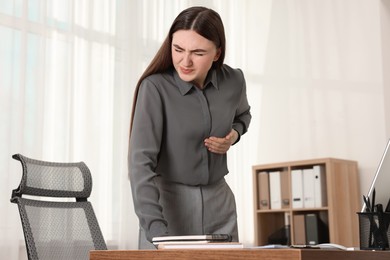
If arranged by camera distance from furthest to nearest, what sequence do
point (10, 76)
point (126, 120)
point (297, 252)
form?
1. point (126, 120)
2. point (10, 76)
3. point (297, 252)

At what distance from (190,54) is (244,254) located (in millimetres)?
712

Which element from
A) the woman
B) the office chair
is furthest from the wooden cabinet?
the woman

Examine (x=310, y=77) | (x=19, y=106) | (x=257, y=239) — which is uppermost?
(x=310, y=77)

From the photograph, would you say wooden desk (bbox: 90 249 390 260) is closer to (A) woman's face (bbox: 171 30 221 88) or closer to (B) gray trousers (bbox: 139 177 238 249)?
(B) gray trousers (bbox: 139 177 238 249)

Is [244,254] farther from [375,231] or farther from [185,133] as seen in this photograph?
[185,133]

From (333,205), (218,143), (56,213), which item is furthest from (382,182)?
(333,205)

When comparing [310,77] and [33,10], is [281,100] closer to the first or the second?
[310,77]

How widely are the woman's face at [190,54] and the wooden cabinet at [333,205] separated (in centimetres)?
299

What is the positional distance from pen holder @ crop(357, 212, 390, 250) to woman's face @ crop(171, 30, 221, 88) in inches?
22.2

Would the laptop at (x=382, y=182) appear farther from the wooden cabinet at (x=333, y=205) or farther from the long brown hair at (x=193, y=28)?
the wooden cabinet at (x=333, y=205)

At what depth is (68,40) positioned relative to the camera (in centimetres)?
415

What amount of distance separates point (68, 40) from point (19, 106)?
606mm

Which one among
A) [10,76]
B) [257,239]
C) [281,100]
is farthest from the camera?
[281,100]

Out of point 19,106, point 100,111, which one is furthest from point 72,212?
point 100,111
